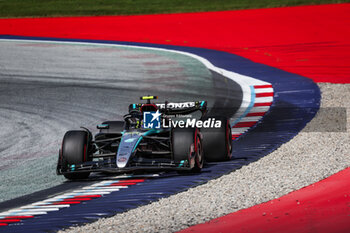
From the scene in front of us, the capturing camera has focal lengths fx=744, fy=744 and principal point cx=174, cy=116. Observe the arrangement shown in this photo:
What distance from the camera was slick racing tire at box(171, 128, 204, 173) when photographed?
970 centimetres

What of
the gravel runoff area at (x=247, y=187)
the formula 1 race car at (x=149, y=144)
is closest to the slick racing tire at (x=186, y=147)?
the formula 1 race car at (x=149, y=144)

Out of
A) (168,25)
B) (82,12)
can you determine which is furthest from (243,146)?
(82,12)

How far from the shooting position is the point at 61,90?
63.7ft

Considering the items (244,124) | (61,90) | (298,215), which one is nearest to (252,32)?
(61,90)

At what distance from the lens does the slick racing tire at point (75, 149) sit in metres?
10.0

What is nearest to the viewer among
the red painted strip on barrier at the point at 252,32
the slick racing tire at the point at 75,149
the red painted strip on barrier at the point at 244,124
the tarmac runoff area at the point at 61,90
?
the slick racing tire at the point at 75,149

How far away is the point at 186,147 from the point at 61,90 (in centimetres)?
1025

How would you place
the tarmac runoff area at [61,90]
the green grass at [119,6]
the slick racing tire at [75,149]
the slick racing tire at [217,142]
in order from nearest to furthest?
the slick racing tire at [75,149] < the slick racing tire at [217,142] < the tarmac runoff area at [61,90] < the green grass at [119,6]

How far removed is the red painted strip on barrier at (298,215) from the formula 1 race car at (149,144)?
2105mm

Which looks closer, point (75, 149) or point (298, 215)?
point (298, 215)

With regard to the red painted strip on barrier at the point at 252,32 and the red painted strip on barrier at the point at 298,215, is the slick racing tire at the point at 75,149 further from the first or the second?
the red painted strip on barrier at the point at 252,32

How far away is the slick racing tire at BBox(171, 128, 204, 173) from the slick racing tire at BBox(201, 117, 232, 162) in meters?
0.73

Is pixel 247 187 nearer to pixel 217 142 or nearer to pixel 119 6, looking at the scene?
pixel 217 142

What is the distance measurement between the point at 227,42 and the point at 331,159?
18548mm
